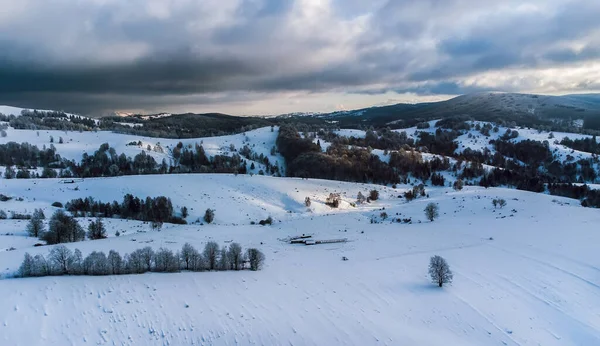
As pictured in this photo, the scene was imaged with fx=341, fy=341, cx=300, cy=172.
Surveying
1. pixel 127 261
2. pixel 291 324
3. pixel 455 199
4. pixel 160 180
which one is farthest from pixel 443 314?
pixel 160 180

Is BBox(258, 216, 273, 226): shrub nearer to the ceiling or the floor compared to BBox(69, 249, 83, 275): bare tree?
nearer to the floor

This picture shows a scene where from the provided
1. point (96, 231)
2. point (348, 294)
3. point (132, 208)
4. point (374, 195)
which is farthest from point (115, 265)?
point (374, 195)

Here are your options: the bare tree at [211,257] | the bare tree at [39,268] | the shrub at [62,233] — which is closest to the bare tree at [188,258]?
the bare tree at [211,257]

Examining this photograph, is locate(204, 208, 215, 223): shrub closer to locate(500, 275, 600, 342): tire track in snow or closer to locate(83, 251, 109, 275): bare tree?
locate(83, 251, 109, 275): bare tree

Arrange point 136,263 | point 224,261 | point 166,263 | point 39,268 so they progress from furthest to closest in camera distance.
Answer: point 224,261 → point 166,263 → point 136,263 → point 39,268

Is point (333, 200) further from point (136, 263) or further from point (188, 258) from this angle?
point (136, 263)

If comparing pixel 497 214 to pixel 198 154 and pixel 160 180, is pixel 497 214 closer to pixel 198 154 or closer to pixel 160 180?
pixel 160 180

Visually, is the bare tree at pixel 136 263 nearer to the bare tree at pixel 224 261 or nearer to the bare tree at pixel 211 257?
the bare tree at pixel 211 257

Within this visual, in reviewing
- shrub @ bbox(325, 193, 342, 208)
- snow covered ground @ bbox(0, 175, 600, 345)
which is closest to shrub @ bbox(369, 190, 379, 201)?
shrub @ bbox(325, 193, 342, 208)
